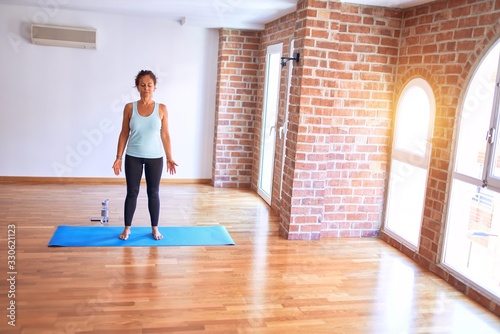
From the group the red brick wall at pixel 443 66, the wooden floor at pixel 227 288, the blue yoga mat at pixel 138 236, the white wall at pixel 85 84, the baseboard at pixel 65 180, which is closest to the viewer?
the wooden floor at pixel 227 288

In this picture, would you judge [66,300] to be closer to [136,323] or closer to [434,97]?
[136,323]

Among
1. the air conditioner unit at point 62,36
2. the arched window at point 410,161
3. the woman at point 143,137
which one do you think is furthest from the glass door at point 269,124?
the air conditioner unit at point 62,36

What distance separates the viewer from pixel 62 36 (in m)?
6.03

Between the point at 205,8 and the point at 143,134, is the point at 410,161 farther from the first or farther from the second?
the point at 205,8

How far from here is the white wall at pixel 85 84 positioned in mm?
6086

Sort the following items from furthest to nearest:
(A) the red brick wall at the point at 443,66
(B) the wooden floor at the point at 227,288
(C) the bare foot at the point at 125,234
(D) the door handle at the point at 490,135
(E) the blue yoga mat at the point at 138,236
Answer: (C) the bare foot at the point at 125,234
(E) the blue yoga mat at the point at 138,236
(A) the red brick wall at the point at 443,66
(D) the door handle at the point at 490,135
(B) the wooden floor at the point at 227,288

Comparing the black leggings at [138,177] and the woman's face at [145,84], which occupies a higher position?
the woman's face at [145,84]

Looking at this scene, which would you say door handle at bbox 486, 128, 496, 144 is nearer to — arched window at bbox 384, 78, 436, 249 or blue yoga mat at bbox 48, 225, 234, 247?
arched window at bbox 384, 78, 436, 249

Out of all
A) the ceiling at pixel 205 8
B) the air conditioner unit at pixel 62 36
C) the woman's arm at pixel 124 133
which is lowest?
the woman's arm at pixel 124 133

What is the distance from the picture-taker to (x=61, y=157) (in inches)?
251

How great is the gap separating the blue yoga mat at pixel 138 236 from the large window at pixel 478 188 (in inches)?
75.6

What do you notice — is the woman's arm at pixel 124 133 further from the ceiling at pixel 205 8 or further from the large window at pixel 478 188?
the large window at pixel 478 188

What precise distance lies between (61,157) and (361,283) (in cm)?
439

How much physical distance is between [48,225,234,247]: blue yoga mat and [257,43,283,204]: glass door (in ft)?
4.77
